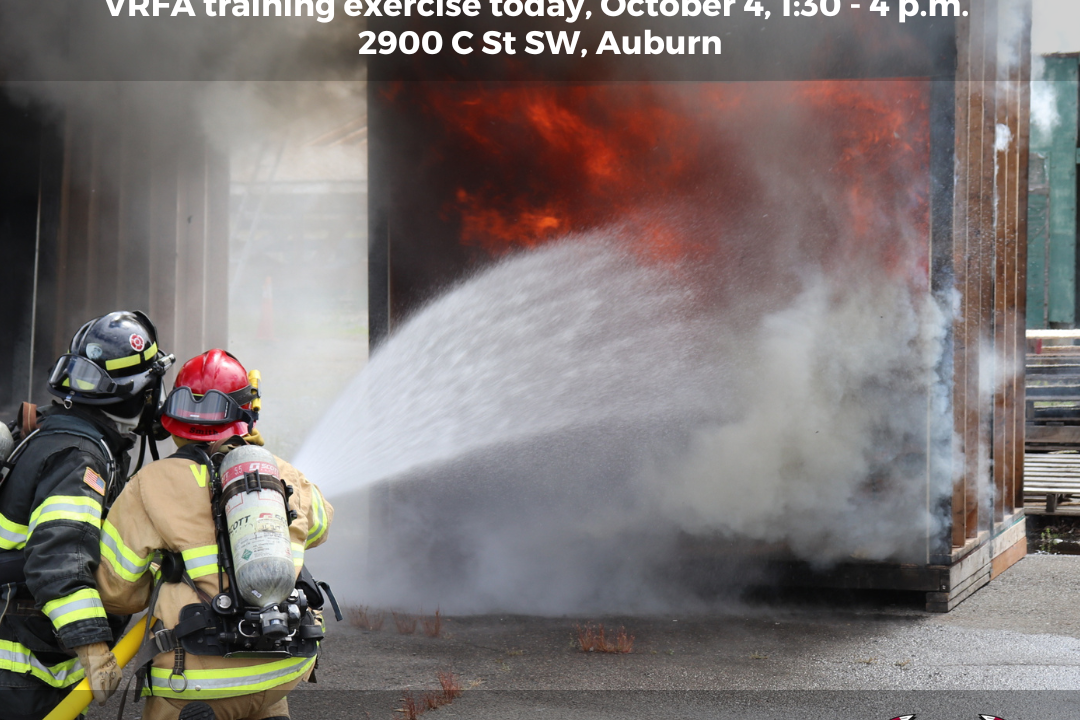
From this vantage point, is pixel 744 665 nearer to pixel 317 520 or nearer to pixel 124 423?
pixel 317 520

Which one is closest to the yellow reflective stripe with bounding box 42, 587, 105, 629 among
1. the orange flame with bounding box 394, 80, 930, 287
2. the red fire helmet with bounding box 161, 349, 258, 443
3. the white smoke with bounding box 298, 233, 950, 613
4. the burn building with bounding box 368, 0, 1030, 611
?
the red fire helmet with bounding box 161, 349, 258, 443

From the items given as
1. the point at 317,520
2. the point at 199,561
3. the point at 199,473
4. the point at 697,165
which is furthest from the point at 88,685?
the point at 697,165

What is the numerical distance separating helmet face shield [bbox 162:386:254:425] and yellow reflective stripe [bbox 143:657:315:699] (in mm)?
638

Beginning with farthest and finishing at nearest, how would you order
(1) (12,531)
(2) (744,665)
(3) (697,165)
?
(3) (697,165) < (2) (744,665) < (1) (12,531)

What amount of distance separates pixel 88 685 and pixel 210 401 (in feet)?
2.54

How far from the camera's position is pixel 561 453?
6055 millimetres

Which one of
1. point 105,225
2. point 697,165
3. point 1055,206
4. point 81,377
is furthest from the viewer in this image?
point 1055,206

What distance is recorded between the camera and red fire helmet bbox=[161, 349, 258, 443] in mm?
2658

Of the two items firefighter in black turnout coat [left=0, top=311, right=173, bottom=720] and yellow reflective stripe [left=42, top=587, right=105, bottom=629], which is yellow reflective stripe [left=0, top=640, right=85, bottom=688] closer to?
firefighter in black turnout coat [left=0, top=311, right=173, bottom=720]

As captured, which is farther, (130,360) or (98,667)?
(130,360)

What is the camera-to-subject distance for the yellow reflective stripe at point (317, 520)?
2.83 metres

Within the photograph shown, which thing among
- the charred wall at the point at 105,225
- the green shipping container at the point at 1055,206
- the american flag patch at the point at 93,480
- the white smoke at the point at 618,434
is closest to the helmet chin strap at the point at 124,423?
the american flag patch at the point at 93,480

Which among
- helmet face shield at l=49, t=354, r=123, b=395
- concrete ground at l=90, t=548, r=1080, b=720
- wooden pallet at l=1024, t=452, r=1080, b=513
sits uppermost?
helmet face shield at l=49, t=354, r=123, b=395

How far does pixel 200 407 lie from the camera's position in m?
2.66
